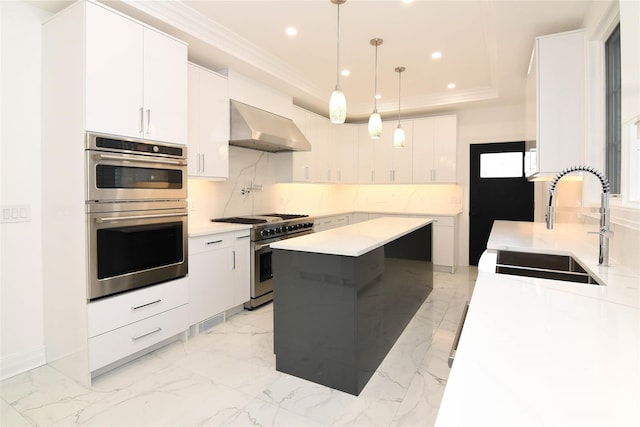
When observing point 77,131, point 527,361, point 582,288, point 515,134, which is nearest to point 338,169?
point 515,134

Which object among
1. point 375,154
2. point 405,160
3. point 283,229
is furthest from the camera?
point 375,154

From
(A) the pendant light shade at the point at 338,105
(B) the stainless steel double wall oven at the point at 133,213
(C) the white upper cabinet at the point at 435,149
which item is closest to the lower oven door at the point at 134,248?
(B) the stainless steel double wall oven at the point at 133,213

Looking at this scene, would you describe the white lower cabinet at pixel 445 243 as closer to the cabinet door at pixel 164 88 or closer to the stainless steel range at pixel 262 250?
the stainless steel range at pixel 262 250

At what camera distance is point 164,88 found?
271 cm

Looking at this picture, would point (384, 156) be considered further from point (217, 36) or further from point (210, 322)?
point (210, 322)

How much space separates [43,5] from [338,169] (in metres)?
4.42

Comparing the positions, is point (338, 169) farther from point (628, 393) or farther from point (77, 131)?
point (628, 393)

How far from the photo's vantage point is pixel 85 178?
87.8 inches

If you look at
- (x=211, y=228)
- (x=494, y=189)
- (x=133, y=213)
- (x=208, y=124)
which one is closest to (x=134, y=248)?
(x=133, y=213)

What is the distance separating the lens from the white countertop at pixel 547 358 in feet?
1.79

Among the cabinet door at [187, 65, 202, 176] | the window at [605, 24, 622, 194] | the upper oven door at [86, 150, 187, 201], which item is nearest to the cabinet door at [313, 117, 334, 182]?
the cabinet door at [187, 65, 202, 176]

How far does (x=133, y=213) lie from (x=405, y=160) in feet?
14.6

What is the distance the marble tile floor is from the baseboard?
49 mm

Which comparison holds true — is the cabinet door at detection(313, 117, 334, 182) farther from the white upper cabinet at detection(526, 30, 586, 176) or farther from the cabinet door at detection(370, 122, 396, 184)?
the white upper cabinet at detection(526, 30, 586, 176)
